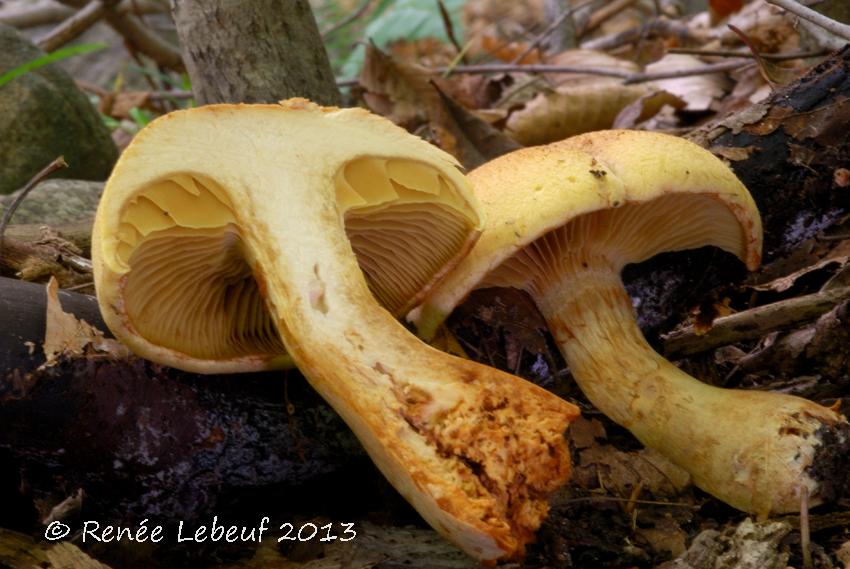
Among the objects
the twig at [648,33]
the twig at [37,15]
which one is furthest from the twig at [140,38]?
the twig at [648,33]

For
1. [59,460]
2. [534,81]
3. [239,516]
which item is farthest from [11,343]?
[534,81]

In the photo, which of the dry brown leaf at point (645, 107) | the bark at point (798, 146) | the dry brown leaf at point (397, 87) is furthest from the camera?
the dry brown leaf at point (397, 87)

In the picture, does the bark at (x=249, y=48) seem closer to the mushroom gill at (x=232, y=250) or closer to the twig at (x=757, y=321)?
the mushroom gill at (x=232, y=250)

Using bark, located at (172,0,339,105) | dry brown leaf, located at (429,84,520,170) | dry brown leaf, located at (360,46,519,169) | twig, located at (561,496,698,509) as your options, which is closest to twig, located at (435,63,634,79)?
dry brown leaf, located at (360,46,519,169)

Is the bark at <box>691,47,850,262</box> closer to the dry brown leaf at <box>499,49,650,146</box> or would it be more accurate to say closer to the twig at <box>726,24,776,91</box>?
the twig at <box>726,24,776,91</box>

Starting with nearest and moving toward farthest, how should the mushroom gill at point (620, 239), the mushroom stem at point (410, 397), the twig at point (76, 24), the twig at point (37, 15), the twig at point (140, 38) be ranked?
the mushroom stem at point (410, 397) < the mushroom gill at point (620, 239) < the twig at point (76, 24) < the twig at point (140, 38) < the twig at point (37, 15)

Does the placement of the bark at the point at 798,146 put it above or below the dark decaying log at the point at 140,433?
above
